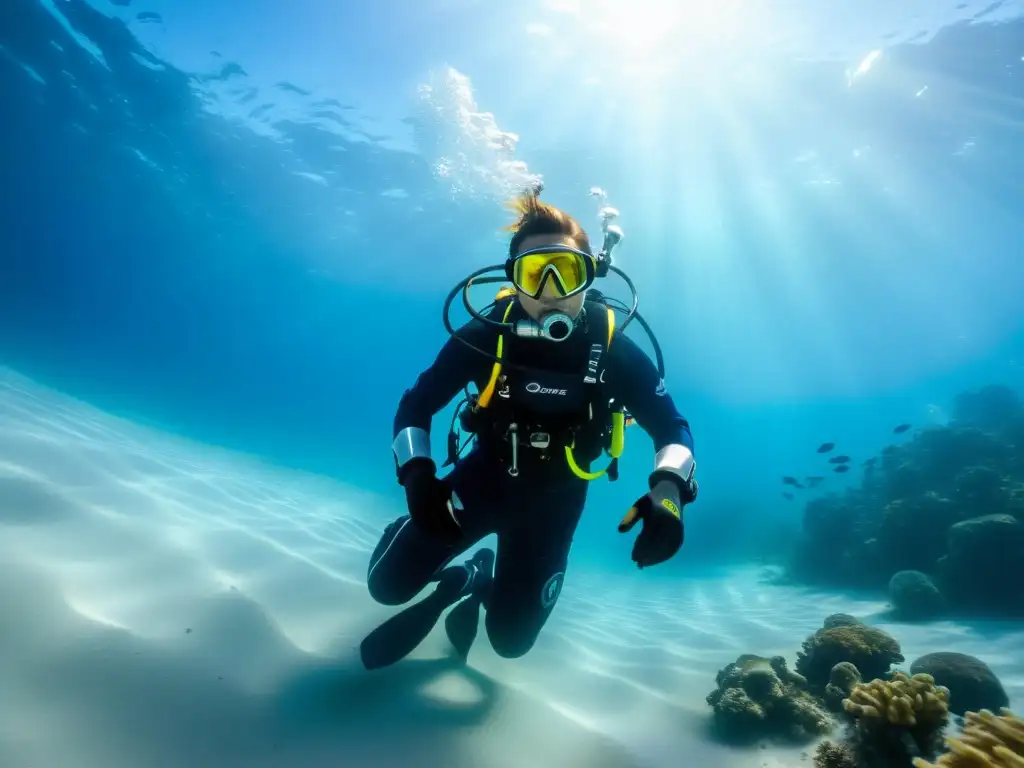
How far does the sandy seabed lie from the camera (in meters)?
2.33

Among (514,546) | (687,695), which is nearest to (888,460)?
(687,695)

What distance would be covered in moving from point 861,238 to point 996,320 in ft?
186

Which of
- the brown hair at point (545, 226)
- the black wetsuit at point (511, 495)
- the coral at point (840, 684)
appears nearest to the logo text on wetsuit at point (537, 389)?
the black wetsuit at point (511, 495)

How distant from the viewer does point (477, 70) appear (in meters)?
19.8

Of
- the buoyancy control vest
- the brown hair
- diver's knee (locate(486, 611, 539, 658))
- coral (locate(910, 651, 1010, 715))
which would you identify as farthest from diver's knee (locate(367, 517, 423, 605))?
coral (locate(910, 651, 1010, 715))

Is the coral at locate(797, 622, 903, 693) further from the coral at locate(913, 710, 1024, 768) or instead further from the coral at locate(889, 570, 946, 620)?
the coral at locate(889, 570, 946, 620)

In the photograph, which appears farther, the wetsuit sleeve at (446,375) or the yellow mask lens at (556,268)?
the wetsuit sleeve at (446,375)

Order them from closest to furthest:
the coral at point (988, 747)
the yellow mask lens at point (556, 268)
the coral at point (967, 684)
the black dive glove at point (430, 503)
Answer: the coral at point (988, 747) < the black dive glove at point (430, 503) < the yellow mask lens at point (556, 268) < the coral at point (967, 684)

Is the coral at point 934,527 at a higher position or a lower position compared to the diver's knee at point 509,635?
higher

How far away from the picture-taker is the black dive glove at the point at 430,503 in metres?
2.82

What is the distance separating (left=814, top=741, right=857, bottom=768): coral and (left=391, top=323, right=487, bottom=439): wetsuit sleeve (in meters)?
3.29

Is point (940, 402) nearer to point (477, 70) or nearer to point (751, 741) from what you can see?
point (477, 70)

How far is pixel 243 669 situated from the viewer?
2898mm

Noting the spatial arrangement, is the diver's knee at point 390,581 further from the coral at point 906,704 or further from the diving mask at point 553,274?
the coral at point 906,704
